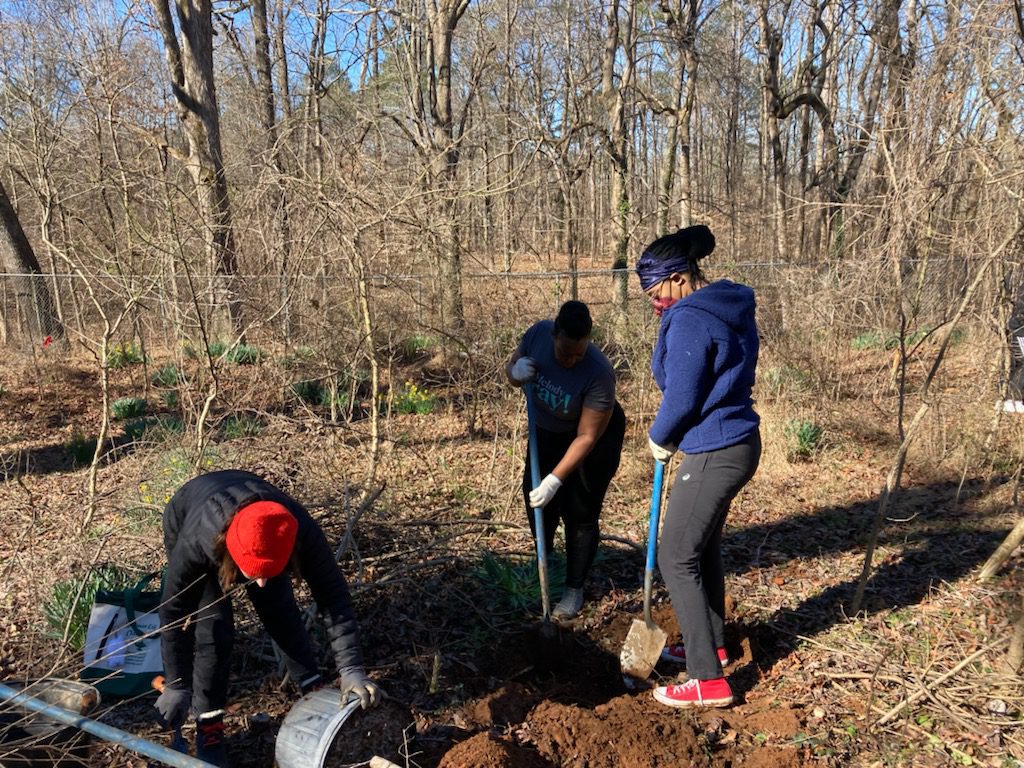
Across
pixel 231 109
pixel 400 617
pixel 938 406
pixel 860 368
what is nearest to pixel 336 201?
pixel 400 617

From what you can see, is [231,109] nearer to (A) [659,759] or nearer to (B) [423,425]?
(B) [423,425]

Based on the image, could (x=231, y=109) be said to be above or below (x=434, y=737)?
above

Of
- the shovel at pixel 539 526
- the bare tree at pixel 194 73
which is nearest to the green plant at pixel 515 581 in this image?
the shovel at pixel 539 526

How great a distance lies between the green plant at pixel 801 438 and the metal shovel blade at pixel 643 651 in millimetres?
3592

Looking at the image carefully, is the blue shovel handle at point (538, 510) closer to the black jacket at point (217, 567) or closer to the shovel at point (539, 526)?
the shovel at point (539, 526)

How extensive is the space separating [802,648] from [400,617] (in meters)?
1.98

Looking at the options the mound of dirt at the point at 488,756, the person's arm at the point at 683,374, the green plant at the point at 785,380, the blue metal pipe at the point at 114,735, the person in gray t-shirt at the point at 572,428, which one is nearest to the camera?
the blue metal pipe at the point at 114,735

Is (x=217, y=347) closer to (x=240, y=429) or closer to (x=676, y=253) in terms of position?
(x=240, y=429)

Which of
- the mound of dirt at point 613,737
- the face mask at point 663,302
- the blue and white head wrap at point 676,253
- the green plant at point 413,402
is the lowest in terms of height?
the mound of dirt at point 613,737

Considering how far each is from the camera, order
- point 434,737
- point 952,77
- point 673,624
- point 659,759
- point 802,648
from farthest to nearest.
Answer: point 952,77 → point 673,624 → point 802,648 → point 434,737 → point 659,759

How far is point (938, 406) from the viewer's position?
5.72 m

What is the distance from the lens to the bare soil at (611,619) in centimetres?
262

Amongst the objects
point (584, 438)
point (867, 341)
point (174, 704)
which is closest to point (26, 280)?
point (174, 704)

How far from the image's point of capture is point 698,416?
105 inches
